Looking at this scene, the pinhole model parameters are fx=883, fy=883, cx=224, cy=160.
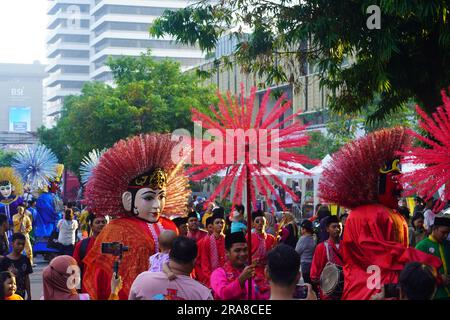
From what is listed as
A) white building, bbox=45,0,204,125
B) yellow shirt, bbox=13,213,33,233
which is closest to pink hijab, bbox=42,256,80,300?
yellow shirt, bbox=13,213,33,233

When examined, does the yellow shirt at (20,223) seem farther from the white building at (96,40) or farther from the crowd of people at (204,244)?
the white building at (96,40)

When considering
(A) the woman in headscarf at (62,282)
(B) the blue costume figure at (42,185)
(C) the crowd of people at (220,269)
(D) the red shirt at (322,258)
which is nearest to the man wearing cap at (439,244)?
(C) the crowd of people at (220,269)

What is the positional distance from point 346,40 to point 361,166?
5.20 metres

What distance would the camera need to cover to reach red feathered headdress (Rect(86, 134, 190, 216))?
30.3ft

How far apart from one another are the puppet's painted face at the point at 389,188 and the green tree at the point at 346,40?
366cm

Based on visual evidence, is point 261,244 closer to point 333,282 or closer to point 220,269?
point 333,282

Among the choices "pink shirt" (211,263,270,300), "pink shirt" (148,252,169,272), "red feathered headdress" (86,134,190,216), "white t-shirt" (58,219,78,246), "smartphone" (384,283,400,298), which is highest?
"red feathered headdress" (86,134,190,216)

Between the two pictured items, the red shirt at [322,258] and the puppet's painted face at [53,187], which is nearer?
the red shirt at [322,258]

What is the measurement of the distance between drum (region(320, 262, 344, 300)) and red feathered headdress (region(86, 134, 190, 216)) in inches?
73.4

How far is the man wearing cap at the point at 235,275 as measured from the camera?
6.50m

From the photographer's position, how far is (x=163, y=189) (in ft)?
30.4

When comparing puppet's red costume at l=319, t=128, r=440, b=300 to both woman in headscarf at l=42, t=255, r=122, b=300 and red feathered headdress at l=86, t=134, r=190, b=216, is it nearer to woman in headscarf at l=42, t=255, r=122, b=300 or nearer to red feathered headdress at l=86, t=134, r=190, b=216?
red feathered headdress at l=86, t=134, r=190, b=216

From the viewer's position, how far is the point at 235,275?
6.86 meters
